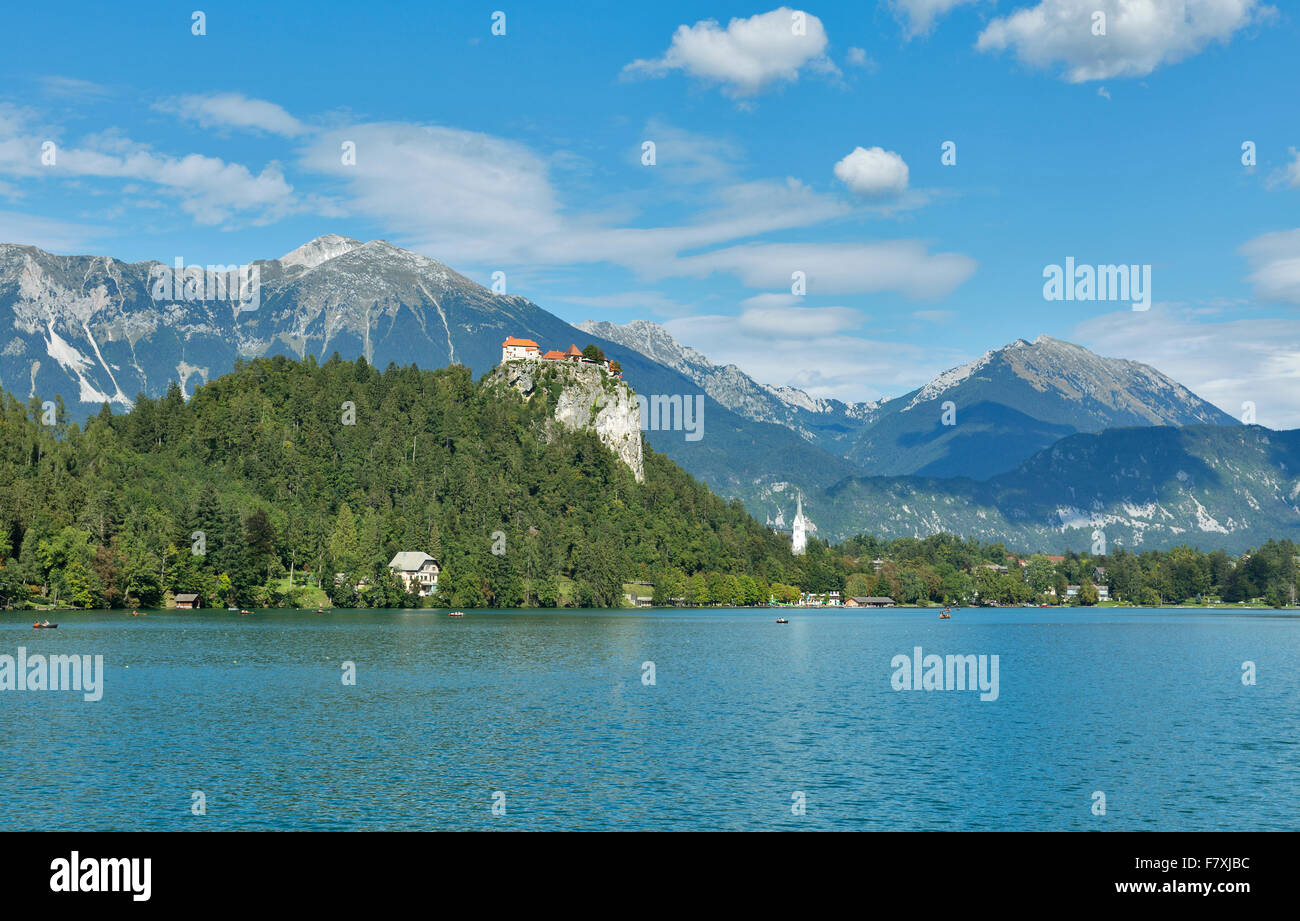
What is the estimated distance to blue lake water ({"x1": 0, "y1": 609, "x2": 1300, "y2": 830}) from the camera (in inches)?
1804

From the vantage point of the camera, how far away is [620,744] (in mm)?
61812

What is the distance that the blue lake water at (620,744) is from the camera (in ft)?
150

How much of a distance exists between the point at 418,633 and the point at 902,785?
107m
